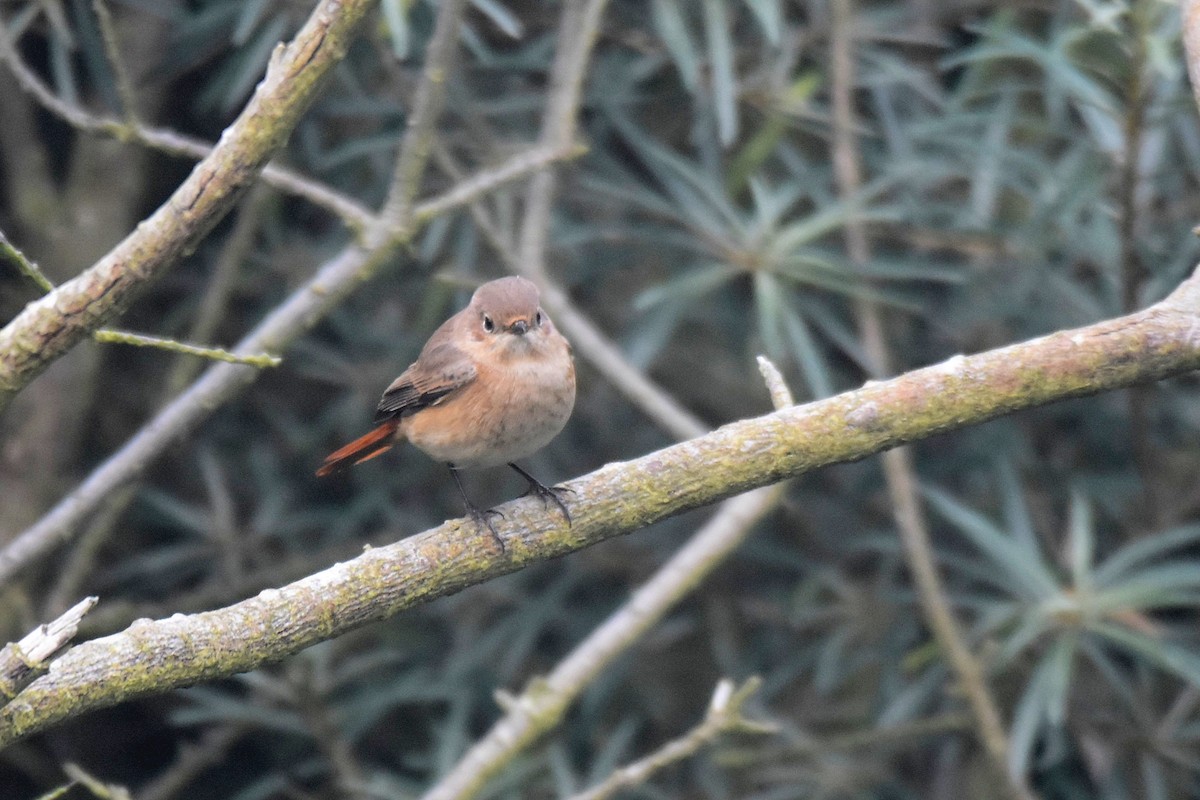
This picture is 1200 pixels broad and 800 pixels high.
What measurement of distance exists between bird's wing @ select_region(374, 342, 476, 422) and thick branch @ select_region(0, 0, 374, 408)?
3.81 feet

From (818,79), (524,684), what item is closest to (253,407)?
(524,684)

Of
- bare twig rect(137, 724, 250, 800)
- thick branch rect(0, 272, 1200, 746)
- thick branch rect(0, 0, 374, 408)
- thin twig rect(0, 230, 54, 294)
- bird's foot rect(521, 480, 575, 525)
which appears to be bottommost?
thick branch rect(0, 272, 1200, 746)

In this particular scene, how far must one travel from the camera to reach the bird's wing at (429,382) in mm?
3363

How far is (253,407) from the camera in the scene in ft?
16.2

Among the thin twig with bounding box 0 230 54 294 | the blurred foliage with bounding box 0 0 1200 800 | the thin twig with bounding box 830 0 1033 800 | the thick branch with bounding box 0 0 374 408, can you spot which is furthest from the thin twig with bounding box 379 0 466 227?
the thin twig with bounding box 830 0 1033 800

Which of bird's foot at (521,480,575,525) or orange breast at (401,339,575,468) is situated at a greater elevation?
orange breast at (401,339,575,468)

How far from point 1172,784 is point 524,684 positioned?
7.61 ft

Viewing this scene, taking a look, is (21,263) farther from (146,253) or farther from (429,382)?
(429,382)

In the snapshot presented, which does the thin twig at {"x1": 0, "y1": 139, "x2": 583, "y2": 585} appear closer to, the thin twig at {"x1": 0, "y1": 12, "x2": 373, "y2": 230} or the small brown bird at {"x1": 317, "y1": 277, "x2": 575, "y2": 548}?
the thin twig at {"x1": 0, "y1": 12, "x2": 373, "y2": 230}

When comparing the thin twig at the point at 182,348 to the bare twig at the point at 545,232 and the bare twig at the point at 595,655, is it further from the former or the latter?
the bare twig at the point at 545,232

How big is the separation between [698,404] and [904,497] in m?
1.37

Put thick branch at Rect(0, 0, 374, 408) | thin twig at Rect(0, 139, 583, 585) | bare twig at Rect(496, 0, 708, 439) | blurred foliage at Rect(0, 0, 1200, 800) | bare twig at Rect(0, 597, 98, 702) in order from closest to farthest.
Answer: bare twig at Rect(0, 597, 98, 702)
thick branch at Rect(0, 0, 374, 408)
thin twig at Rect(0, 139, 583, 585)
bare twig at Rect(496, 0, 708, 439)
blurred foliage at Rect(0, 0, 1200, 800)

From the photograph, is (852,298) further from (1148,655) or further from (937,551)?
(1148,655)

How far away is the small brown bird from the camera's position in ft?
10.7
